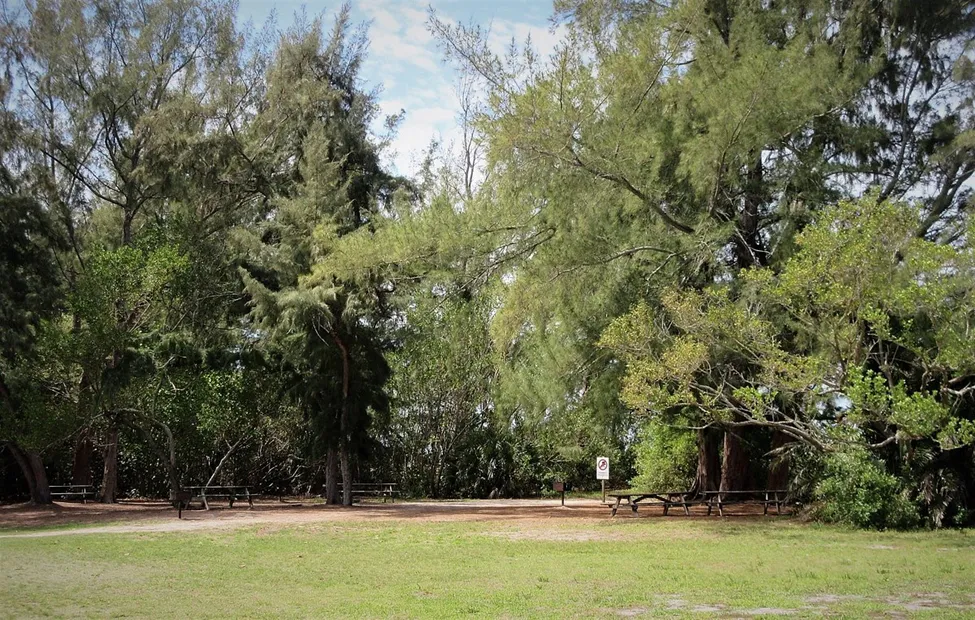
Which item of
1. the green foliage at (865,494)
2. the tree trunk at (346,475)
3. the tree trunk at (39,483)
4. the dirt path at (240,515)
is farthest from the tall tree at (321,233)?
the green foliage at (865,494)

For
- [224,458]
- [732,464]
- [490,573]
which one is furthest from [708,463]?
[490,573]

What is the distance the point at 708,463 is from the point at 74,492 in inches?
719

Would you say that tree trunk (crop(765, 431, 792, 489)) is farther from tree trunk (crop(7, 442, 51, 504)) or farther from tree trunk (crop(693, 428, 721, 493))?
tree trunk (crop(7, 442, 51, 504))

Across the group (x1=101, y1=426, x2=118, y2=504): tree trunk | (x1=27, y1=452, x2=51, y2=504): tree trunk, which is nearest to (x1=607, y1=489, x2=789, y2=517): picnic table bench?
(x1=101, y1=426, x2=118, y2=504): tree trunk

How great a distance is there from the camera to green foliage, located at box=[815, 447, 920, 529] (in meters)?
15.4

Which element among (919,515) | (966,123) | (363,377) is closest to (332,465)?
(363,377)

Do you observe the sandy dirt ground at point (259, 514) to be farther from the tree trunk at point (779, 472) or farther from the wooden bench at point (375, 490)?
the wooden bench at point (375, 490)

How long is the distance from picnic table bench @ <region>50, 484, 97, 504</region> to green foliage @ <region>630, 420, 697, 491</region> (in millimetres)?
16620

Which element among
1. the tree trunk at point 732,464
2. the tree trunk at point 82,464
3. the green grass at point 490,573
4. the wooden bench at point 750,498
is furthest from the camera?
the tree trunk at point 82,464

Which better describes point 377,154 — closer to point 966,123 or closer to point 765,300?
point 765,300

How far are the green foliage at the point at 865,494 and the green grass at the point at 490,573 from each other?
2.16 ft

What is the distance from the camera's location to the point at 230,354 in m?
24.1

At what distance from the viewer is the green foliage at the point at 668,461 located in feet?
87.9

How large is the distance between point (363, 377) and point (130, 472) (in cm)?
994
